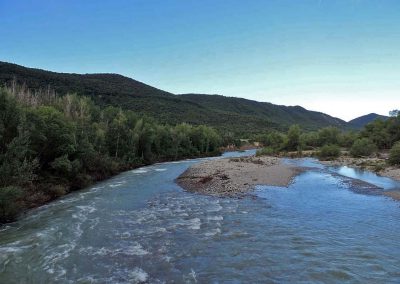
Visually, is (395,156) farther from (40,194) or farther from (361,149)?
(40,194)

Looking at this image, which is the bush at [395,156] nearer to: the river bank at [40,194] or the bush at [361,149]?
the bush at [361,149]

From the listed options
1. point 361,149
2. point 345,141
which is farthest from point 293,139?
point 361,149

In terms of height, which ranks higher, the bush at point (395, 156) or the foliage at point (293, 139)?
the foliage at point (293, 139)

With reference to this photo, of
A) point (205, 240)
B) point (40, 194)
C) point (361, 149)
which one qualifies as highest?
point (361, 149)

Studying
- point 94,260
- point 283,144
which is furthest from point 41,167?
point 283,144

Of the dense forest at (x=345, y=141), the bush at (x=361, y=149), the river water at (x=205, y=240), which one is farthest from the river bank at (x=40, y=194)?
the bush at (x=361, y=149)

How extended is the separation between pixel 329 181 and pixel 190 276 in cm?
3581

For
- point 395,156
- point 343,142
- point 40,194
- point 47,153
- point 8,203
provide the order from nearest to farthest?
point 8,203, point 40,194, point 47,153, point 395,156, point 343,142

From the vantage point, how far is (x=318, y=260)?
57.0 ft

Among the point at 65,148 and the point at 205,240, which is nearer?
the point at 205,240

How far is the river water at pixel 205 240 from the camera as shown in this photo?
15812 mm

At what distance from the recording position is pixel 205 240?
67.8ft

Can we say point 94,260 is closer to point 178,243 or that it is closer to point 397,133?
point 178,243

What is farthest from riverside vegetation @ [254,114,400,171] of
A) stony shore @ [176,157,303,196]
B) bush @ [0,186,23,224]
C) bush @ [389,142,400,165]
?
bush @ [0,186,23,224]
